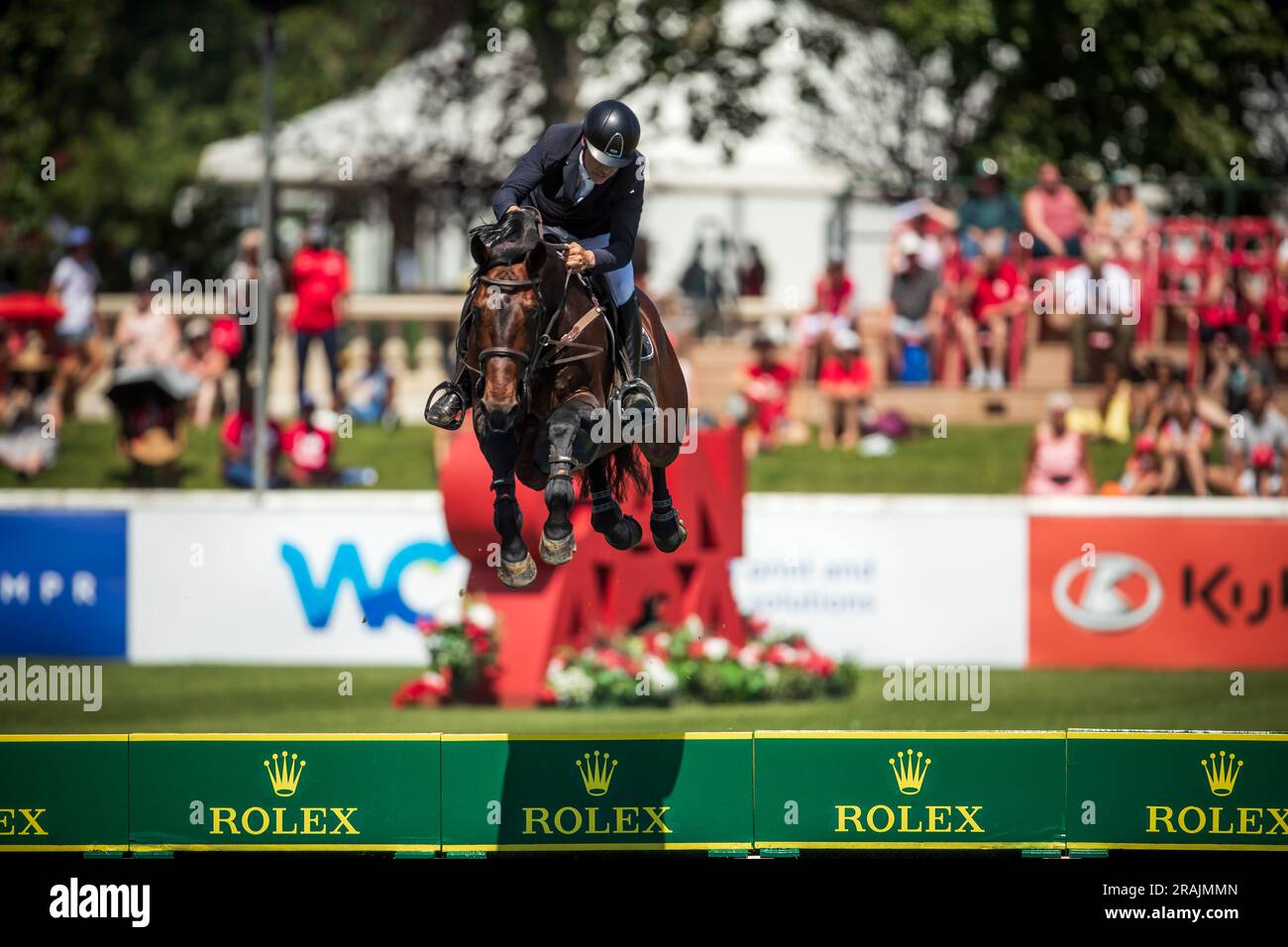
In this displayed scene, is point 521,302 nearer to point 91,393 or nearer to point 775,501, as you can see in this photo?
point 775,501

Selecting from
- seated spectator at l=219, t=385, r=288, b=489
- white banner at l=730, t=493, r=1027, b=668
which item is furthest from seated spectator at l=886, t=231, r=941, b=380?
seated spectator at l=219, t=385, r=288, b=489

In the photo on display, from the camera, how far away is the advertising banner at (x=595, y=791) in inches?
409

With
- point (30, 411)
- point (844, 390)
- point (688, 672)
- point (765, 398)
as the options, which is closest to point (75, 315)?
point (30, 411)

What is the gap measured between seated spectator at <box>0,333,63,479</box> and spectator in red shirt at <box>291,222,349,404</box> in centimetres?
323

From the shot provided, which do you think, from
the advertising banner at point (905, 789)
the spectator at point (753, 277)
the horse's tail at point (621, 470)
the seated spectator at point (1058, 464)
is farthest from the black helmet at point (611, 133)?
the spectator at point (753, 277)

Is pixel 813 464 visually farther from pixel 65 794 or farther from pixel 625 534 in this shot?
pixel 65 794

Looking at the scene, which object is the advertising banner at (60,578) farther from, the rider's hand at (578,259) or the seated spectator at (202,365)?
the rider's hand at (578,259)

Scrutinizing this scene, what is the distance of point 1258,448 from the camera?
1891cm

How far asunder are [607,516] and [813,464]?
10784mm

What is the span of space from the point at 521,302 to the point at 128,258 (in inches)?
891

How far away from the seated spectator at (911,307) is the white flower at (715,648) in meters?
5.83

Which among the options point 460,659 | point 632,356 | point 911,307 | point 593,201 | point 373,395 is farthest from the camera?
point 373,395

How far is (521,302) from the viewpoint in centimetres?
877
